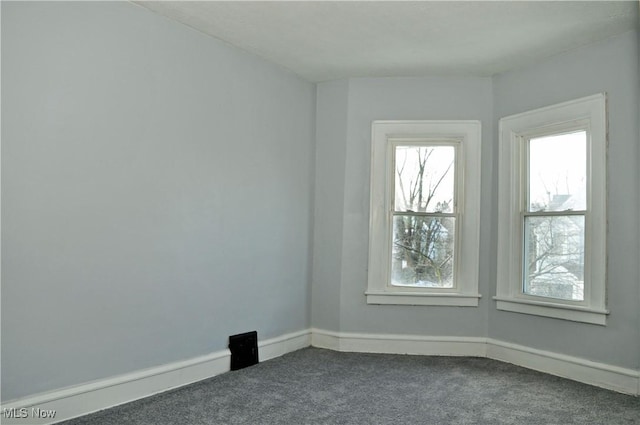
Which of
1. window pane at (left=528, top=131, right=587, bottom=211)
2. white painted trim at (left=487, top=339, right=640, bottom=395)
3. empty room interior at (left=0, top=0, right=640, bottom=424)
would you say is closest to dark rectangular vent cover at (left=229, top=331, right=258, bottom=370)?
empty room interior at (left=0, top=0, right=640, bottom=424)

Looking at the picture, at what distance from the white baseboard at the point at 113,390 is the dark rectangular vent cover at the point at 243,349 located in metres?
0.06

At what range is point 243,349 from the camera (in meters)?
4.12

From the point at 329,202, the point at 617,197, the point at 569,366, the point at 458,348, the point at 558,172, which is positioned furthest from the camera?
the point at 329,202

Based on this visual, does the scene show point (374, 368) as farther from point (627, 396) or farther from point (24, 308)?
point (24, 308)

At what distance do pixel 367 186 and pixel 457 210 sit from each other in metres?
0.80

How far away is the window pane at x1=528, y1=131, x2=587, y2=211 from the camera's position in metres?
4.02

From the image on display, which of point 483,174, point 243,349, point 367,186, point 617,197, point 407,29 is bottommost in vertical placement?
point 243,349

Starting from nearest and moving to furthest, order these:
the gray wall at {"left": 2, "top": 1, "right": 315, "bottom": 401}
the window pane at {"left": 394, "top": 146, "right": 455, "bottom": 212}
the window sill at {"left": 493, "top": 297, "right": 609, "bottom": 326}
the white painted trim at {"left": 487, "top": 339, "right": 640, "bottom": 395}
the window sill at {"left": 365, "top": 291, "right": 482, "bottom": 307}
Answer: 1. the gray wall at {"left": 2, "top": 1, "right": 315, "bottom": 401}
2. the white painted trim at {"left": 487, "top": 339, "right": 640, "bottom": 395}
3. the window sill at {"left": 493, "top": 297, "right": 609, "bottom": 326}
4. the window sill at {"left": 365, "top": 291, "right": 482, "bottom": 307}
5. the window pane at {"left": 394, "top": 146, "right": 455, "bottom": 212}

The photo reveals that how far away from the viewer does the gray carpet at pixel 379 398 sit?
304cm

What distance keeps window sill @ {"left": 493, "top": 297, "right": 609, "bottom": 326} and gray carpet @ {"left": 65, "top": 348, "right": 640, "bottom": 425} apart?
442 millimetres

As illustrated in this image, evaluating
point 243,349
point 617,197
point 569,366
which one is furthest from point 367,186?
point 569,366

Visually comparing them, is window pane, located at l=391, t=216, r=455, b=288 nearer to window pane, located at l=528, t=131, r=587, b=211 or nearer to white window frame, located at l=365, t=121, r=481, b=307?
white window frame, located at l=365, t=121, r=481, b=307

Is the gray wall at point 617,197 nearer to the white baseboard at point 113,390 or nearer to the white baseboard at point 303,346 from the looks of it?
the white baseboard at point 303,346

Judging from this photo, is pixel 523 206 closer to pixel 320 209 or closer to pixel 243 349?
pixel 320 209
